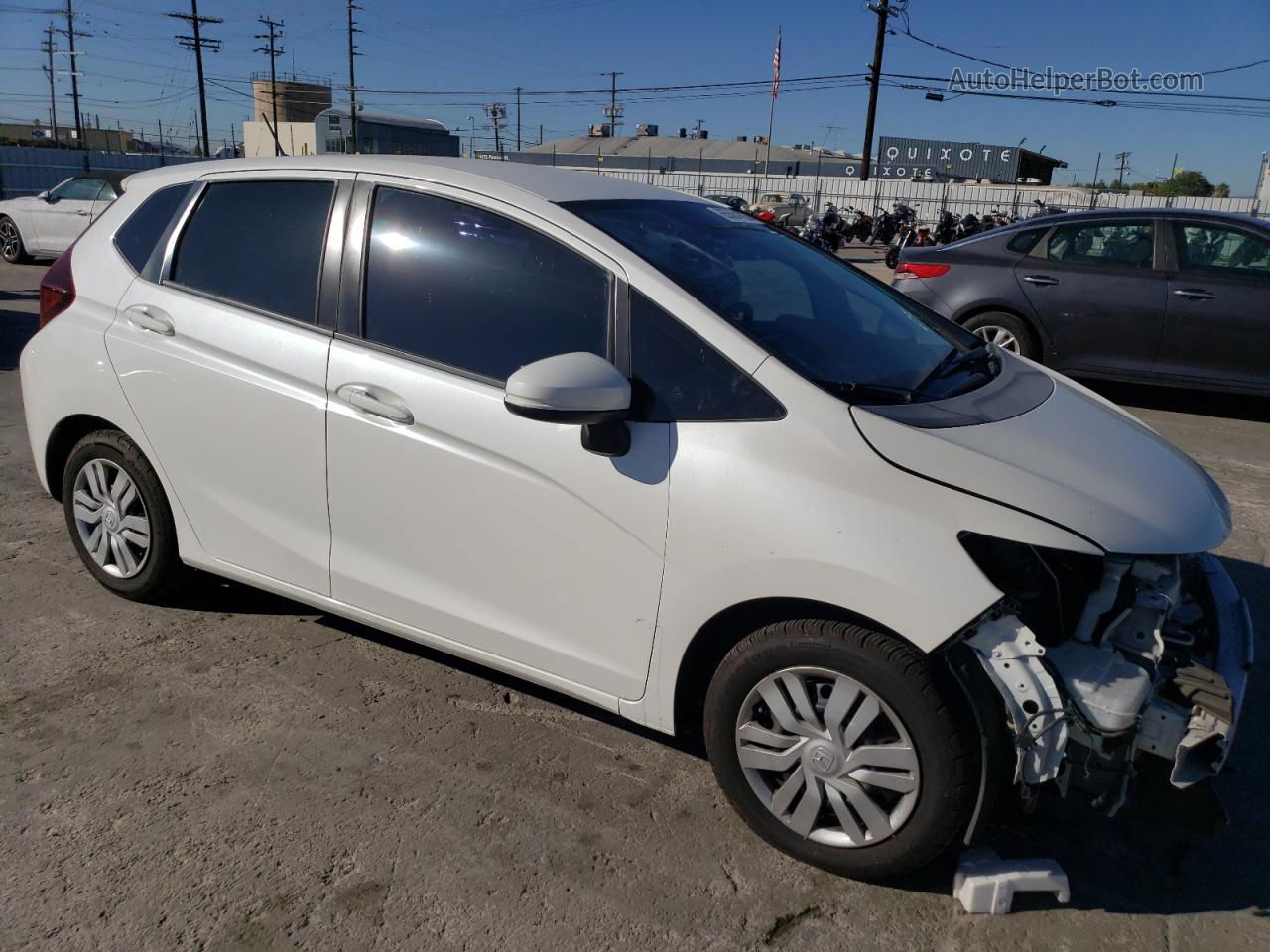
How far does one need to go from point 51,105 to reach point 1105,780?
3712 inches

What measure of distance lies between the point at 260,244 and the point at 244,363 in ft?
1.46

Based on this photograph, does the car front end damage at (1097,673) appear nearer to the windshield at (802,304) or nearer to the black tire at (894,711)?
the black tire at (894,711)

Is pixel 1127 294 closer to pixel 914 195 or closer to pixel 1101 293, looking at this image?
pixel 1101 293

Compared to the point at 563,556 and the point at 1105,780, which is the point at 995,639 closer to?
the point at 1105,780

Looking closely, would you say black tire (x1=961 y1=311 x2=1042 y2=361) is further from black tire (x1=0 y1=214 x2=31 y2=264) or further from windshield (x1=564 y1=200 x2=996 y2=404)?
black tire (x1=0 y1=214 x2=31 y2=264)

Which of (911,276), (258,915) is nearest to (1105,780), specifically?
(258,915)

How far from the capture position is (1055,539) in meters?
2.30

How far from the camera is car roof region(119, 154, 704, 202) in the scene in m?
3.11

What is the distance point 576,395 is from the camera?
2.50 metres

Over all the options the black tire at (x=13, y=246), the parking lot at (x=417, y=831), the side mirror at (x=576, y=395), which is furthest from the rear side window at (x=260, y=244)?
the black tire at (x=13, y=246)

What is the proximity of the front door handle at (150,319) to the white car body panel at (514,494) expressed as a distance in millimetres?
38

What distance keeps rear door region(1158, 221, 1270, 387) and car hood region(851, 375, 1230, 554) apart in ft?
17.2

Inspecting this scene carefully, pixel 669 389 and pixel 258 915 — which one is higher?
pixel 669 389

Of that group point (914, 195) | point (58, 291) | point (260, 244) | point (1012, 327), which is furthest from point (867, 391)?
point (914, 195)
